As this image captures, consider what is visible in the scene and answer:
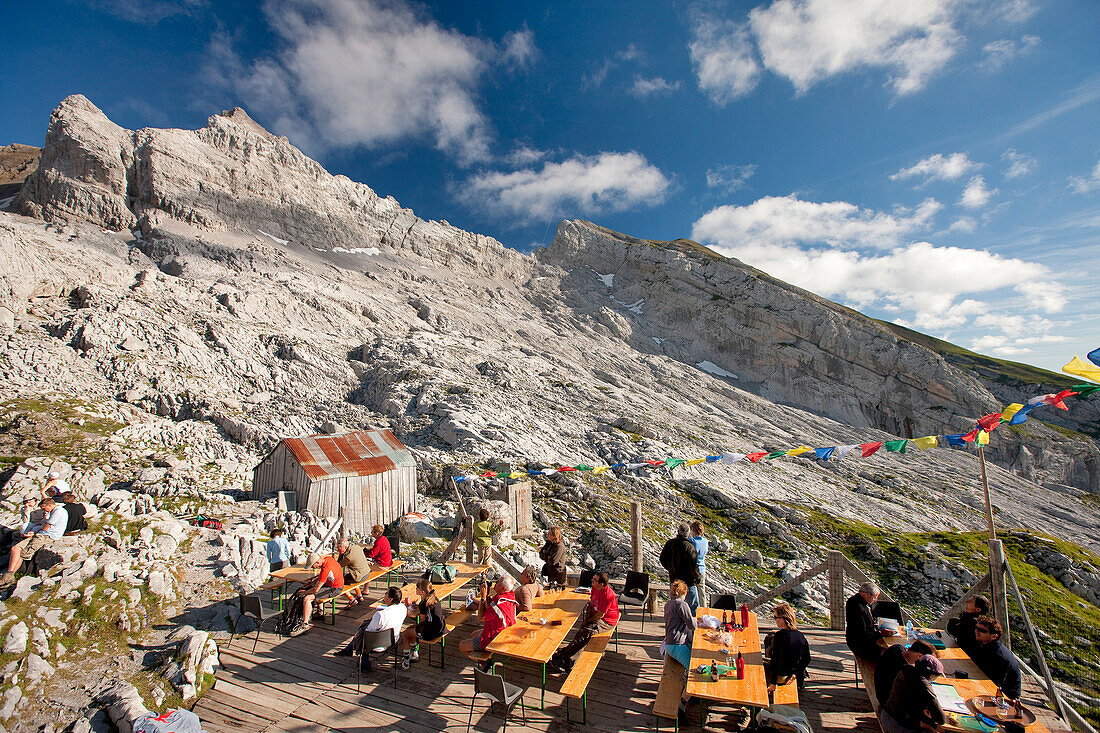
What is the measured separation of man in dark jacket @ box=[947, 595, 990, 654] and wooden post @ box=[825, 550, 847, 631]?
6.31 feet

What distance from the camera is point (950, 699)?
5.66 meters

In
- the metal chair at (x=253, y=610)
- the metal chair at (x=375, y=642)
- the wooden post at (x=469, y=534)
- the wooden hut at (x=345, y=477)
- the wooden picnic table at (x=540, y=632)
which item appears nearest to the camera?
the wooden picnic table at (x=540, y=632)

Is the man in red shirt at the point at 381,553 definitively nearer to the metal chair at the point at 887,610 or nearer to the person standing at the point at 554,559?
the person standing at the point at 554,559

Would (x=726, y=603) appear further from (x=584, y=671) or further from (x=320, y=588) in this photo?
(x=320, y=588)

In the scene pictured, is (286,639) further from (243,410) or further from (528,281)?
(528,281)

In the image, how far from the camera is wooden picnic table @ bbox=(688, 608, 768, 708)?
5.86 meters

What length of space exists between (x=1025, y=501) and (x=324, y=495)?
2291 inches

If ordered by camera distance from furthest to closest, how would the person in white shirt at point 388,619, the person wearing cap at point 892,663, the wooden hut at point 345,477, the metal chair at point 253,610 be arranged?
the wooden hut at point 345,477 < the metal chair at point 253,610 < the person in white shirt at point 388,619 < the person wearing cap at point 892,663

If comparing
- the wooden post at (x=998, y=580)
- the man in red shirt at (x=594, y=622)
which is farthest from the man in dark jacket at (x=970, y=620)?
the man in red shirt at (x=594, y=622)

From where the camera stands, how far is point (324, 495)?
17203 millimetres

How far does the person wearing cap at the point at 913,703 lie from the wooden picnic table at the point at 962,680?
41 centimetres

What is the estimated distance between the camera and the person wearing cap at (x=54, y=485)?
11.4m

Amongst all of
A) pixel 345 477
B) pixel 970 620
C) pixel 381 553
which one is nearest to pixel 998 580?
pixel 970 620

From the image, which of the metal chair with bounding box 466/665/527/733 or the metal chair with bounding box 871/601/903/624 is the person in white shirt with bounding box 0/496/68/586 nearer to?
the metal chair with bounding box 466/665/527/733
